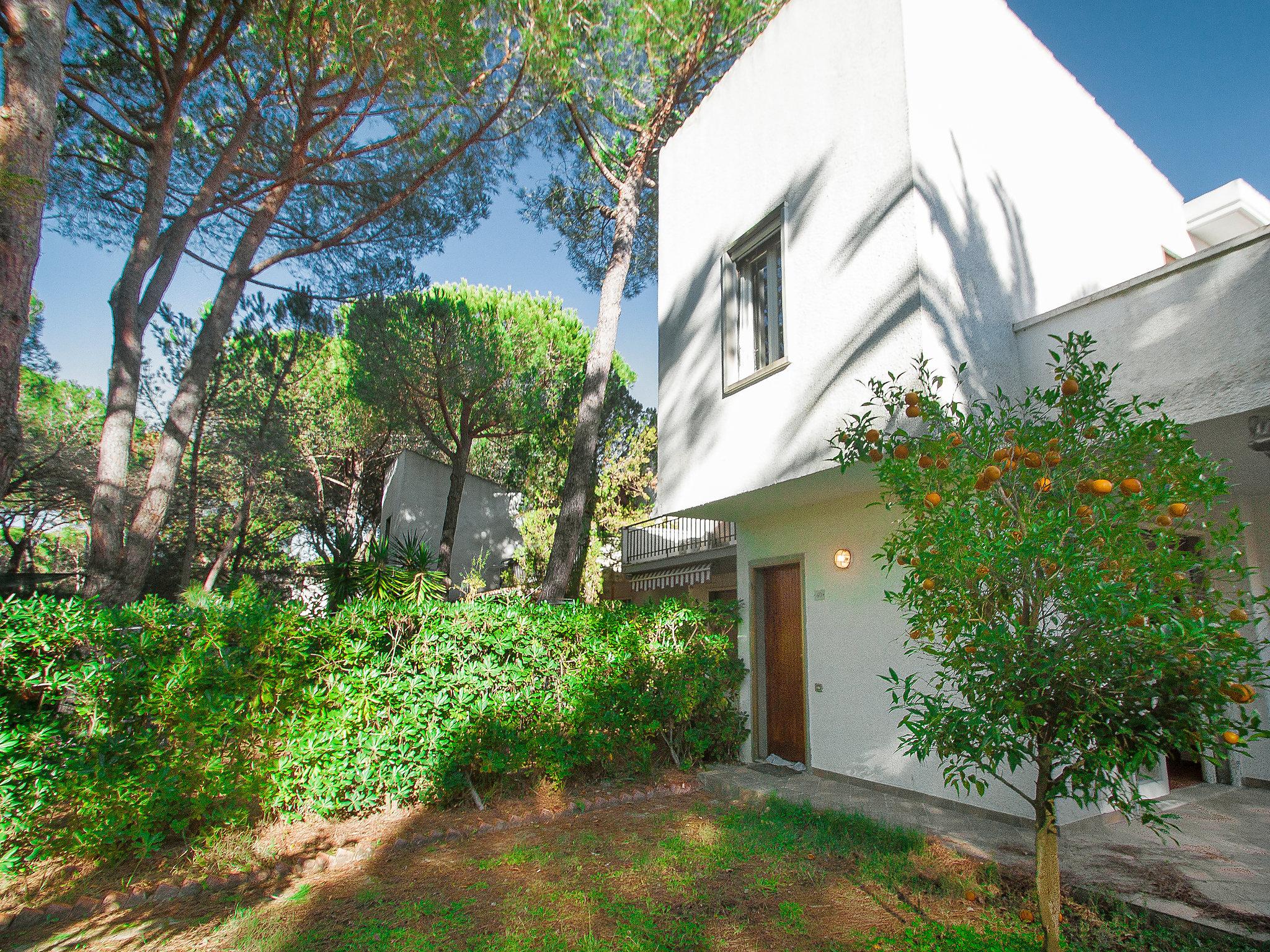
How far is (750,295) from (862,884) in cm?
693

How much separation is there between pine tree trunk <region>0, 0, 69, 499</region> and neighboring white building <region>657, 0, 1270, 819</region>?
22.7ft

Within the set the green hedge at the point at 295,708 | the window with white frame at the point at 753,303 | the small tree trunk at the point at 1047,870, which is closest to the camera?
the small tree trunk at the point at 1047,870

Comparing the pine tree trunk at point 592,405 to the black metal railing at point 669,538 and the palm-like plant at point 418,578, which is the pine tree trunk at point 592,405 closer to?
the palm-like plant at point 418,578

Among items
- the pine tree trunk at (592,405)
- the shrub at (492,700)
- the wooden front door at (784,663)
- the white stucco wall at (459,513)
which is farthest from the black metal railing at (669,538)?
the shrub at (492,700)

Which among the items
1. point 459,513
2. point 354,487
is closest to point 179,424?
point 459,513

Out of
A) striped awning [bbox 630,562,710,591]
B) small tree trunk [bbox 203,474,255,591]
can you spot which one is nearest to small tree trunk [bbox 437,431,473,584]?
striped awning [bbox 630,562,710,591]

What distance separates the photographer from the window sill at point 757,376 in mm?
7738

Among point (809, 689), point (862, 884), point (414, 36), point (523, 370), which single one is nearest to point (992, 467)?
point (862, 884)

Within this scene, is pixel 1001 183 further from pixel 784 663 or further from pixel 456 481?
pixel 456 481

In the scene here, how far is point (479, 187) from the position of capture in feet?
49.7

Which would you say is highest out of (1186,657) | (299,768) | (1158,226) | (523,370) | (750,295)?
(523,370)

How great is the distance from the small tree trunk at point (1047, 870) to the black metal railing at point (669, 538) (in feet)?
44.1

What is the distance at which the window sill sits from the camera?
774cm

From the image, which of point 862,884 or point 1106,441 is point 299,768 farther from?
point 1106,441
